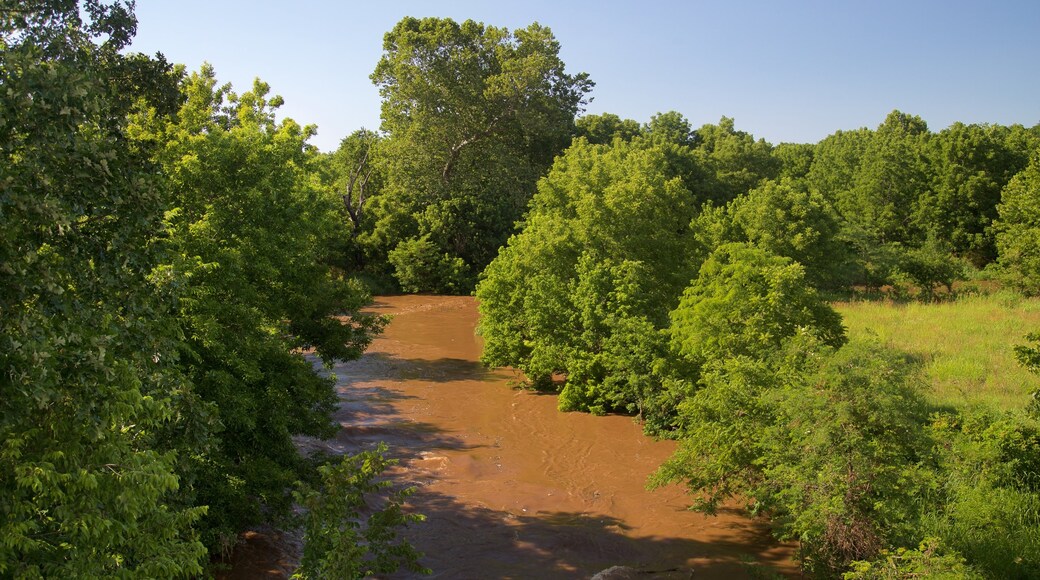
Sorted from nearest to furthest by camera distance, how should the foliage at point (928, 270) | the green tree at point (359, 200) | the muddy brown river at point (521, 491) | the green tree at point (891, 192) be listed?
1. the muddy brown river at point (521, 491)
2. the foliage at point (928, 270)
3. the green tree at point (359, 200)
4. the green tree at point (891, 192)

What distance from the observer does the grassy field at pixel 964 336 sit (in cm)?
1884

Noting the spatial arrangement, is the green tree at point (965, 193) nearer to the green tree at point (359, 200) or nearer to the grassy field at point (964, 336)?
the grassy field at point (964, 336)

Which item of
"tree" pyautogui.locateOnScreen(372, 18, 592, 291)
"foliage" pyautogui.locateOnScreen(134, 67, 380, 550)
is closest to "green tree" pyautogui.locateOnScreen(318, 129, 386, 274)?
"tree" pyautogui.locateOnScreen(372, 18, 592, 291)

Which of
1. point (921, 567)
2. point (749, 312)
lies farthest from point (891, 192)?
point (921, 567)

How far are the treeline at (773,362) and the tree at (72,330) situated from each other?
27.1 feet

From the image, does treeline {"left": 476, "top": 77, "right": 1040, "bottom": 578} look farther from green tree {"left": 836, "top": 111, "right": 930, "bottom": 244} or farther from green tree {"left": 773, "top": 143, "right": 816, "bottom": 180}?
green tree {"left": 773, "top": 143, "right": 816, "bottom": 180}

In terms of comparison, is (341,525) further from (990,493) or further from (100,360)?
(990,493)

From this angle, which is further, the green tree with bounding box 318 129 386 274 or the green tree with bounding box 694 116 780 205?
the green tree with bounding box 694 116 780 205

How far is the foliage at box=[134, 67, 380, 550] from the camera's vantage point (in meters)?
10.6

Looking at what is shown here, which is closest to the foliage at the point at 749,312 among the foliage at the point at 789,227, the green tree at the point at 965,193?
the foliage at the point at 789,227

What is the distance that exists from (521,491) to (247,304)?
7.63m

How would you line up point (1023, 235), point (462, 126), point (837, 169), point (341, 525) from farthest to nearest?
point (837, 169) < point (462, 126) < point (1023, 235) < point (341, 525)

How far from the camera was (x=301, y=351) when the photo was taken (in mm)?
18703

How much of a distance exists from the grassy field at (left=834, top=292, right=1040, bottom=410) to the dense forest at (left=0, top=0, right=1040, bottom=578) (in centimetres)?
156
